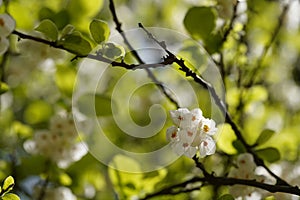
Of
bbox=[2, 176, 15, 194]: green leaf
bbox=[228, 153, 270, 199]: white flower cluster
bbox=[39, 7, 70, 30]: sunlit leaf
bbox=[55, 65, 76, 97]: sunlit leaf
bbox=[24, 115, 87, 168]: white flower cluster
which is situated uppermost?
bbox=[39, 7, 70, 30]: sunlit leaf

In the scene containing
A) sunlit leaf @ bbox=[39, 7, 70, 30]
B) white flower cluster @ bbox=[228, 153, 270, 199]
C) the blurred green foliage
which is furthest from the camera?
sunlit leaf @ bbox=[39, 7, 70, 30]

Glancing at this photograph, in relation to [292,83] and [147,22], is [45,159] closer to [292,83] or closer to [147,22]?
[147,22]

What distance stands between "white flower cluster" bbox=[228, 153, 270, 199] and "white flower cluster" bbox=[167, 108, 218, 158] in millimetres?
196

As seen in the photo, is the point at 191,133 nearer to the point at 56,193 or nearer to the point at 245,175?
the point at 245,175

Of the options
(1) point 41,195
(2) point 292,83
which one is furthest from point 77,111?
(2) point 292,83

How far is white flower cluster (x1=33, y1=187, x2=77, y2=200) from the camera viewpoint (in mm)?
1349

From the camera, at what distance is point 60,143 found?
142 cm

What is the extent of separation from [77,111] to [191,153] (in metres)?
0.53

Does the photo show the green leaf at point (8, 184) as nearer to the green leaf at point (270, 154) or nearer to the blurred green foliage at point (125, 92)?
the blurred green foliage at point (125, 92)

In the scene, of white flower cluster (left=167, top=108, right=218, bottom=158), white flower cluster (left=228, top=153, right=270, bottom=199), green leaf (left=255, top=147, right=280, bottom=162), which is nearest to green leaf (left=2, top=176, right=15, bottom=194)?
white flower cluster (left=167, top=108, right=218, bottom=158)

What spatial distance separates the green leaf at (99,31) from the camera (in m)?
1.03

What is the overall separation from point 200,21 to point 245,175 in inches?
12.8

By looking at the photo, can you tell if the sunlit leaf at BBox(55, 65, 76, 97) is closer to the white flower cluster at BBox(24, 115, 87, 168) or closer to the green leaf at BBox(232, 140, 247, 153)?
the white flower cluster at BBox(24, 115, 87, 168)

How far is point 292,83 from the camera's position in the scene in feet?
8.17
